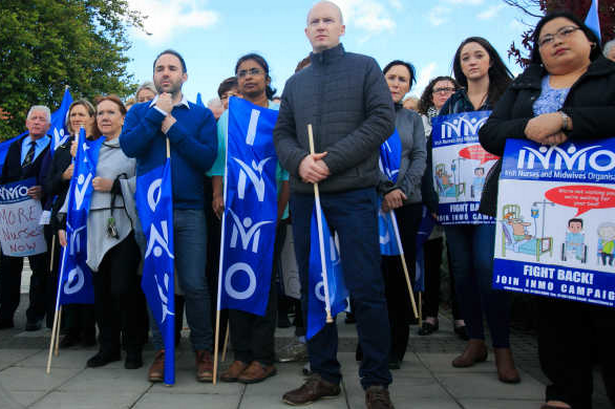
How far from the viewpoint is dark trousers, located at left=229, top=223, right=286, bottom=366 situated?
149 inches

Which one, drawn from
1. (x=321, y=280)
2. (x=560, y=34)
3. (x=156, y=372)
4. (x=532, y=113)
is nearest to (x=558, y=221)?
(x=532, y=113)

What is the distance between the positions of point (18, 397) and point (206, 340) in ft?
3.79

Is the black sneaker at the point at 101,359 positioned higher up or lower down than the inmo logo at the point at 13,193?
lower down

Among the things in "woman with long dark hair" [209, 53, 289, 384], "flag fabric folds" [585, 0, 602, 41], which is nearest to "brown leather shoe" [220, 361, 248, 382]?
"woman with long dark hair" [209, 53, 289, 384]

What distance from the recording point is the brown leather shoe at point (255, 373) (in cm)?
361

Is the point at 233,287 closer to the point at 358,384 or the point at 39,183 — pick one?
the point at 358,384

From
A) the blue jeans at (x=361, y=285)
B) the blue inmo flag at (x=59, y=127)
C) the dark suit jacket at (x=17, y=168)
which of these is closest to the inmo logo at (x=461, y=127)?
the blue jeans at (x=361, y=285)

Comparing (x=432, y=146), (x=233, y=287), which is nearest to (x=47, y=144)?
(x=233, y=287)

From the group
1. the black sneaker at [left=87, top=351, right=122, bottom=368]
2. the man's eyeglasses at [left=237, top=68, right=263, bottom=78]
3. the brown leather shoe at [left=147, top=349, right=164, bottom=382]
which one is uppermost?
the man's eyeglasses at [left=237, top=68, right=263, bottom=78]

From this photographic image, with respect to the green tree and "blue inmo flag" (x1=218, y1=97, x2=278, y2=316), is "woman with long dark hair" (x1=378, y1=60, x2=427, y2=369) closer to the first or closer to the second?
"blue inmo flag" (x1=218, y1=97, x2=278, y2=316)

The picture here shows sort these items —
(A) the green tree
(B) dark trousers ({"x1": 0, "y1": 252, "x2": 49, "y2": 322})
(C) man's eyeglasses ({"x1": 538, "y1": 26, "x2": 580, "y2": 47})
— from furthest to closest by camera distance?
1. (A) the green tree
2. (B) dark trousers ({"x1": 0, "y1": 252, "x2": 49, "y2": 322})
3. (C) man's eyeglasses ({"x1": 538, "y1": 26, "x2": 580, "y2": 47})

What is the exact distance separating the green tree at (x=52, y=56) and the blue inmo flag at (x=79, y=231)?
16825 mm

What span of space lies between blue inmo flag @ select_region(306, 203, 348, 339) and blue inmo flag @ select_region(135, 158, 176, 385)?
3.21 feet

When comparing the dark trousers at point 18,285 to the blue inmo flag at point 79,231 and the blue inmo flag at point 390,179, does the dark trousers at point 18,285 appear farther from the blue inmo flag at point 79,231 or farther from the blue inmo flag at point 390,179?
the blue inmo flag at point 390,179
